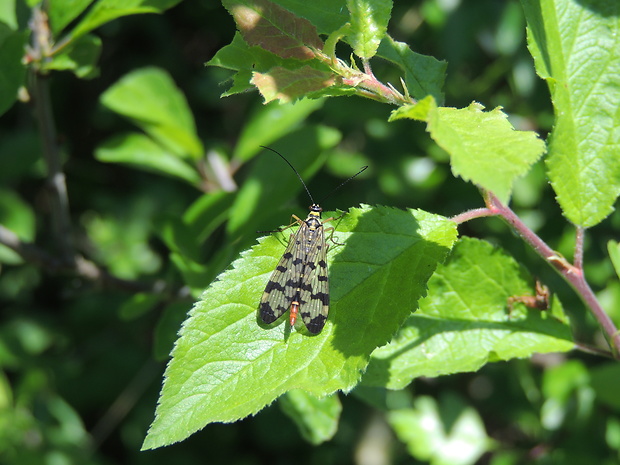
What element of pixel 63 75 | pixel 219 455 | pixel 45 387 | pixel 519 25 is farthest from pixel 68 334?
pixel 519 25

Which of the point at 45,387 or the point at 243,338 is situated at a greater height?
the point at 243,338

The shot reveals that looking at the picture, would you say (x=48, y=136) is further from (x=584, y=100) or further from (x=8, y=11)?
(x=584, y=100)

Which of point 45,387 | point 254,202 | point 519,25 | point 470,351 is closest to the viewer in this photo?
point 470,351

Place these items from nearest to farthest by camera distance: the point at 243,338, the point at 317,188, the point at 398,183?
the point at 243,338 → the point at 398,183 → the point at 317,188

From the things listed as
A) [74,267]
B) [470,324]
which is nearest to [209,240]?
[74,267]

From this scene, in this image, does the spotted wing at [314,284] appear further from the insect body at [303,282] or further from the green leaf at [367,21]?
the green leaf at [367,21]

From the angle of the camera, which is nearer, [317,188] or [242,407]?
[242,407]

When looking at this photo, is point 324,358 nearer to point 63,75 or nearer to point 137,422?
point 137,422
